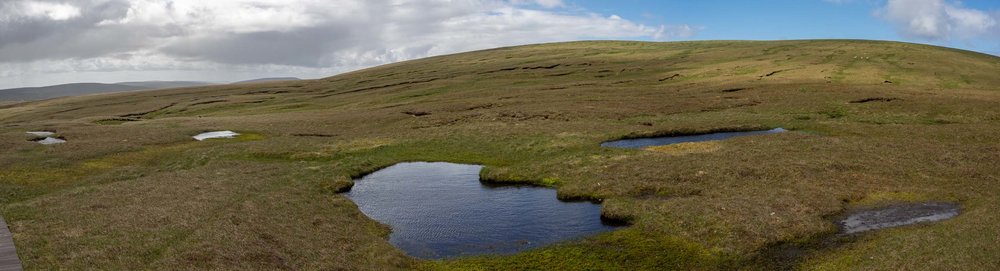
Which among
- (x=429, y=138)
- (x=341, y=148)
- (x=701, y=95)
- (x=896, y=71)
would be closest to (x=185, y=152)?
(x=341, y=148)

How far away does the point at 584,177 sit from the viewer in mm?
45656

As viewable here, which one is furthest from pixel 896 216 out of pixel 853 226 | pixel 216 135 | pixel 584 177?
pixel 216 135

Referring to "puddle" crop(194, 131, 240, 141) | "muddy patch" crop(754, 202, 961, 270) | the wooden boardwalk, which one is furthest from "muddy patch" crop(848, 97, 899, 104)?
the wooden boardwalk

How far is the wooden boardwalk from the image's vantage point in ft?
78.2

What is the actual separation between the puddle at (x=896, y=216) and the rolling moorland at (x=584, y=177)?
1.00 meters

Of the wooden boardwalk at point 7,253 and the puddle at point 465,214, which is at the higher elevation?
the wooden boardwalk at point 7,253

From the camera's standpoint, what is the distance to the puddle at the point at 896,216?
1211 inches

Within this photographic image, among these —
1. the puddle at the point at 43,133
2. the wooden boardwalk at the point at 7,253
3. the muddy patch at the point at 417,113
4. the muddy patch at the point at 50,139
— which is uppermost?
the muddy patch at the point at 417,113

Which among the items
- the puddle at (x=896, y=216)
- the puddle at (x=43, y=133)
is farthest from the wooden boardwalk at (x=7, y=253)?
the puddle at (x=43, y=133)

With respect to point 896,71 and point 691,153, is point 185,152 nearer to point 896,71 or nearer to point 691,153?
point 691,153

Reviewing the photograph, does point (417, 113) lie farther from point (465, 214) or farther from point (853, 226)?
point (853, 226)

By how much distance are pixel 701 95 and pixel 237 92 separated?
154m

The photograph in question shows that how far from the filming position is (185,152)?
64875 millimetres

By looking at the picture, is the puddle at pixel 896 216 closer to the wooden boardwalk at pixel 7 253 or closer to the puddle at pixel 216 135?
the wooden boardwalk at pixel 7 253
